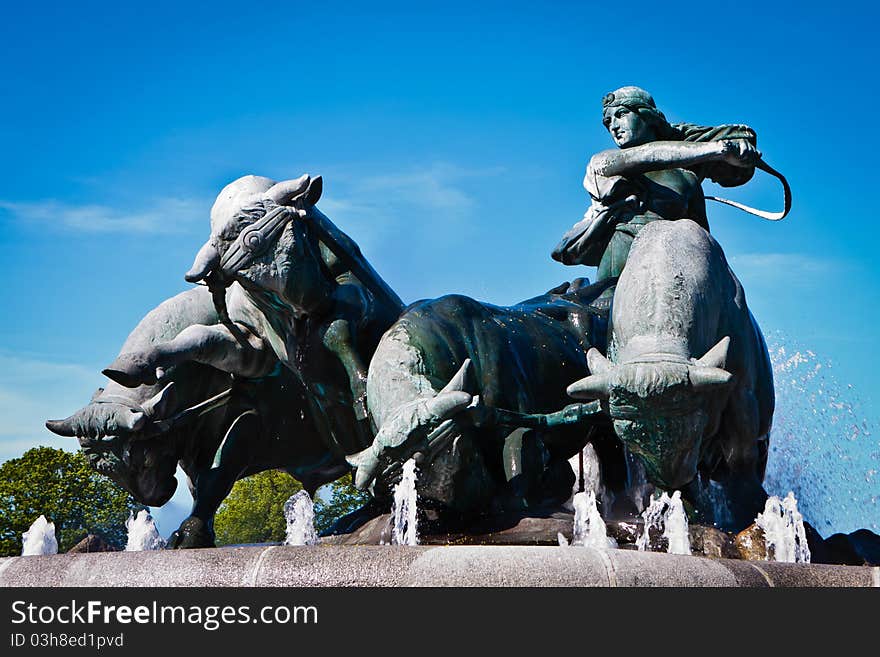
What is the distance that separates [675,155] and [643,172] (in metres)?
0.27

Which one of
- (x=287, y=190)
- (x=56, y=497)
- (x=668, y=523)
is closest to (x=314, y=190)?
(x=287, y=190)

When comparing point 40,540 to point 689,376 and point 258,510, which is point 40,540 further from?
point 258,510

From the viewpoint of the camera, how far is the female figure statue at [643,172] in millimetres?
8852

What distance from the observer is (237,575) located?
5.60 metres

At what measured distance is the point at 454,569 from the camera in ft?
17.2

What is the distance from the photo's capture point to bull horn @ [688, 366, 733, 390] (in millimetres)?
6348

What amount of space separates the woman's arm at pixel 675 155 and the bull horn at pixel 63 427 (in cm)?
455

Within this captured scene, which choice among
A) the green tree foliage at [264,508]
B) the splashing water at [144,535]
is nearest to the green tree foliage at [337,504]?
the green tree foliage at [264,508]

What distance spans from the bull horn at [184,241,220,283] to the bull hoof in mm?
2366

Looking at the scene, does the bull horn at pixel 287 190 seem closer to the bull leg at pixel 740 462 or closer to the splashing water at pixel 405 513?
the splashing water at pixel 405 513

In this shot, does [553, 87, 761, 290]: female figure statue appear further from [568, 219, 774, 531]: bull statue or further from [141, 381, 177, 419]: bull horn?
[141, 381, 177, 419]: bull horn

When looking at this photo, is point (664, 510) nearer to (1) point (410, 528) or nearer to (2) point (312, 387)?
(1) point (410, 528)

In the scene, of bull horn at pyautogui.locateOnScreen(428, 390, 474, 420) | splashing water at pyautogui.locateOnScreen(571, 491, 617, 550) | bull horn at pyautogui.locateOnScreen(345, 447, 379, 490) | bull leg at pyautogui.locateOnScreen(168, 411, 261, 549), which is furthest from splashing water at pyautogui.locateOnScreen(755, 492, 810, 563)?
bull leg at pyautogui.locateOnScreen(168, 411, 261, 549)

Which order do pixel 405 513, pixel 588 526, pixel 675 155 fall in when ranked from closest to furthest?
pixel 588 526, pixel 405 513, pixel 675 155
